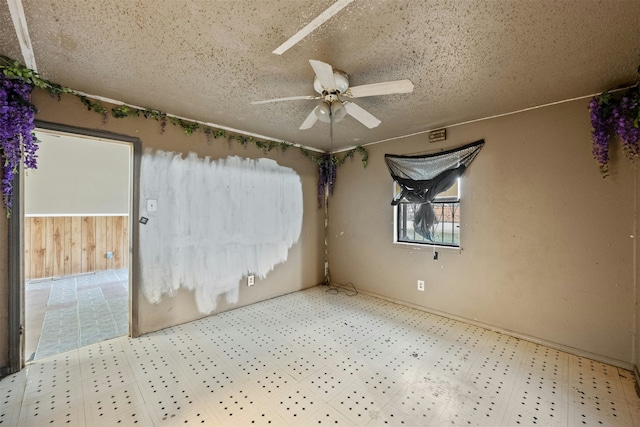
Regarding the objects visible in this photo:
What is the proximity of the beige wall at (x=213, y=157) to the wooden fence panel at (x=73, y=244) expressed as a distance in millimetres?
3754

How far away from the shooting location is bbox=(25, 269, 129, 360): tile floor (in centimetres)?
246

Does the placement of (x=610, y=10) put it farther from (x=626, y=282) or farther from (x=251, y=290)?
(x=251, y=290)

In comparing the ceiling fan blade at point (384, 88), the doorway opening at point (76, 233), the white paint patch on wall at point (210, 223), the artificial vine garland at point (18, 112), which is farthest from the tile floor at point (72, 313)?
the ceiling fan blade at point (384, 88)

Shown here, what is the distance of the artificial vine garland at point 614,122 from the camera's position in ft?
6.18

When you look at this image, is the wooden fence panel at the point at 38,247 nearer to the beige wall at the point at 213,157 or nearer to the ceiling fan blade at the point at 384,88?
the beige wall at the point at 213,157

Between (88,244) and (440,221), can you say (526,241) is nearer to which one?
(440,221)

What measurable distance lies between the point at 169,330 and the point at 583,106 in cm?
452

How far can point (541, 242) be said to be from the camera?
2447 millimetres

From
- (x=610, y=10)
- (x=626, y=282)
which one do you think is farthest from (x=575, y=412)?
(x=610, y=10)

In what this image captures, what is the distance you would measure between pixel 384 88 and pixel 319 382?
6.92ft

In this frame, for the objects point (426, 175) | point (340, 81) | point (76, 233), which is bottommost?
point (76, 233)

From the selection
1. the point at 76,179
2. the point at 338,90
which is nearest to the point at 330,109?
the point at 338,90

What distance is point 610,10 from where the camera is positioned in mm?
1272

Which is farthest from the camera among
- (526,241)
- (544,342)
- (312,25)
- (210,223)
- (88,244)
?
(88,244)
